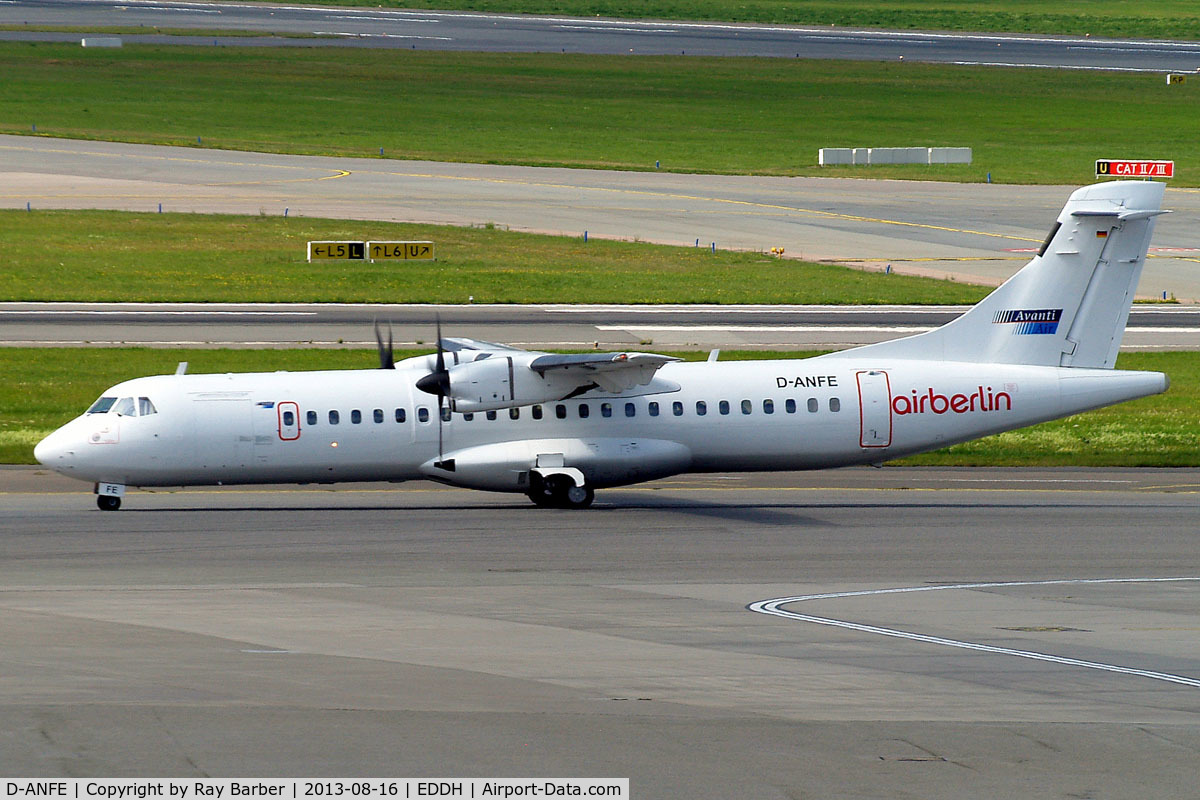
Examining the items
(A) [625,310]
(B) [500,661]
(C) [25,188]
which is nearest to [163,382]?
(B) [500,661]

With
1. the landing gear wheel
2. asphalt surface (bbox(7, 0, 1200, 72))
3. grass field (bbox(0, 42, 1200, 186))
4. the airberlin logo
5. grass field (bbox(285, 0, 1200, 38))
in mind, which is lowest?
the landing gear wheel

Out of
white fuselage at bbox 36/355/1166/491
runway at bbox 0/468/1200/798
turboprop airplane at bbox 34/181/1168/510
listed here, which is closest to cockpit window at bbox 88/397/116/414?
turboprop airplane at bbox 34/181/1168/510

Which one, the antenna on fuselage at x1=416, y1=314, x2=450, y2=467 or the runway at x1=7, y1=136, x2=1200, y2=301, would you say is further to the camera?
the runway at x1=7, y1=136, x2=1200, y2=301

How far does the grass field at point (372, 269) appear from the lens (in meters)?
58.1

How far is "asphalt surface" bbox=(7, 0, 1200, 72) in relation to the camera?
428 feet

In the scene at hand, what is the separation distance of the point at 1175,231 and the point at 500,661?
200ft

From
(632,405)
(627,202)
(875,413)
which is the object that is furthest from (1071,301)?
(627,202)

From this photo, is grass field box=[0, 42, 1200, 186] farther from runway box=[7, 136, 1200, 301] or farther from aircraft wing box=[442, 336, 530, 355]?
aircraft wing box=[442, 336, 530, 355]

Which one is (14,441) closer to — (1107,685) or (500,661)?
(500,661)

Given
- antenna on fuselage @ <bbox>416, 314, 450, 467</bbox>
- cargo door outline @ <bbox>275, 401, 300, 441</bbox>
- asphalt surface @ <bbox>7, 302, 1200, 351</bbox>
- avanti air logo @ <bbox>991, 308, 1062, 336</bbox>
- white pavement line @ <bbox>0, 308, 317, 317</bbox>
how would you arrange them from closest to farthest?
antenna on fuselage @ <bbox>416, 314, 450, 467</bbox>
cargo door outline @ <bbox>275, 401, 300, 441</bbox>
avanti air logo @ <bbox>991, 308, 1062, 336</bbox>
asphalt surface @ <bbox>7, 302, 1200, 351</bbox>
white pavement line @ <bbox>0, 308, 317, 317</bbox>

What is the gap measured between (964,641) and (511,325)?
33.8 m

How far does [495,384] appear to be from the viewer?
28453 mm

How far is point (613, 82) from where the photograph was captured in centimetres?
11425

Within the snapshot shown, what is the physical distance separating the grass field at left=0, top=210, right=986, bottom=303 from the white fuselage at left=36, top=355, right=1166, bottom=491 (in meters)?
26.3
